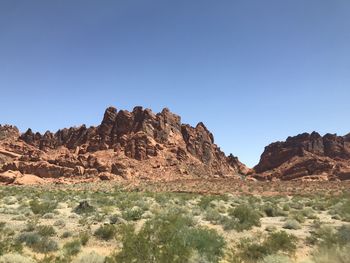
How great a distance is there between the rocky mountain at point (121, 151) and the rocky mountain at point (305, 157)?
11.4m

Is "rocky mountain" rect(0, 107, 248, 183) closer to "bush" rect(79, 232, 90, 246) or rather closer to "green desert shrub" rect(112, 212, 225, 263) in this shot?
"bush" rect(79, 232, 90, 246)

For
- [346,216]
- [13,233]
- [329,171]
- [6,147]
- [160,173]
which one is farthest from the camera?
[6,147]

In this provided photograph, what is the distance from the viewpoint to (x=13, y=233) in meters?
16.3

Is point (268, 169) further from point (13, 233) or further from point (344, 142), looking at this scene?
point (13, 233)

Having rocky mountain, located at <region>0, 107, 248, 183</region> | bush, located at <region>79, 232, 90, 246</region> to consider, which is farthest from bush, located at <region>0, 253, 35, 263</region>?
rocky mountain, located at <region>0, 107, 248, 183</region>

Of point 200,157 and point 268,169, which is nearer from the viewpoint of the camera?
point 200,157

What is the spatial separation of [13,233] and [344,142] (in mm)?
121325

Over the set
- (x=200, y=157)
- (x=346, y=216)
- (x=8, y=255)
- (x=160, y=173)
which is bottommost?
(x=8, y=255)

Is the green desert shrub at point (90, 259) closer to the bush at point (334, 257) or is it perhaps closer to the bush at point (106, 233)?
the bush at point (106, 233)

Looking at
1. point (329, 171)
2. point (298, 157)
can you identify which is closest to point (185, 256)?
point (329, 171)

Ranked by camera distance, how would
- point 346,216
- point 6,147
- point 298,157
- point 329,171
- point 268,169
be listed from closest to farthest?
point 346,216, point 329,171, point 6,147, point 298,157, point 268,169

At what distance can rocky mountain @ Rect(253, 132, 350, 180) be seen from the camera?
101 meters

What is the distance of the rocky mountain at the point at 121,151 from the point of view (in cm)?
8312

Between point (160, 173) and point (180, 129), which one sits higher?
point (180, 129)
